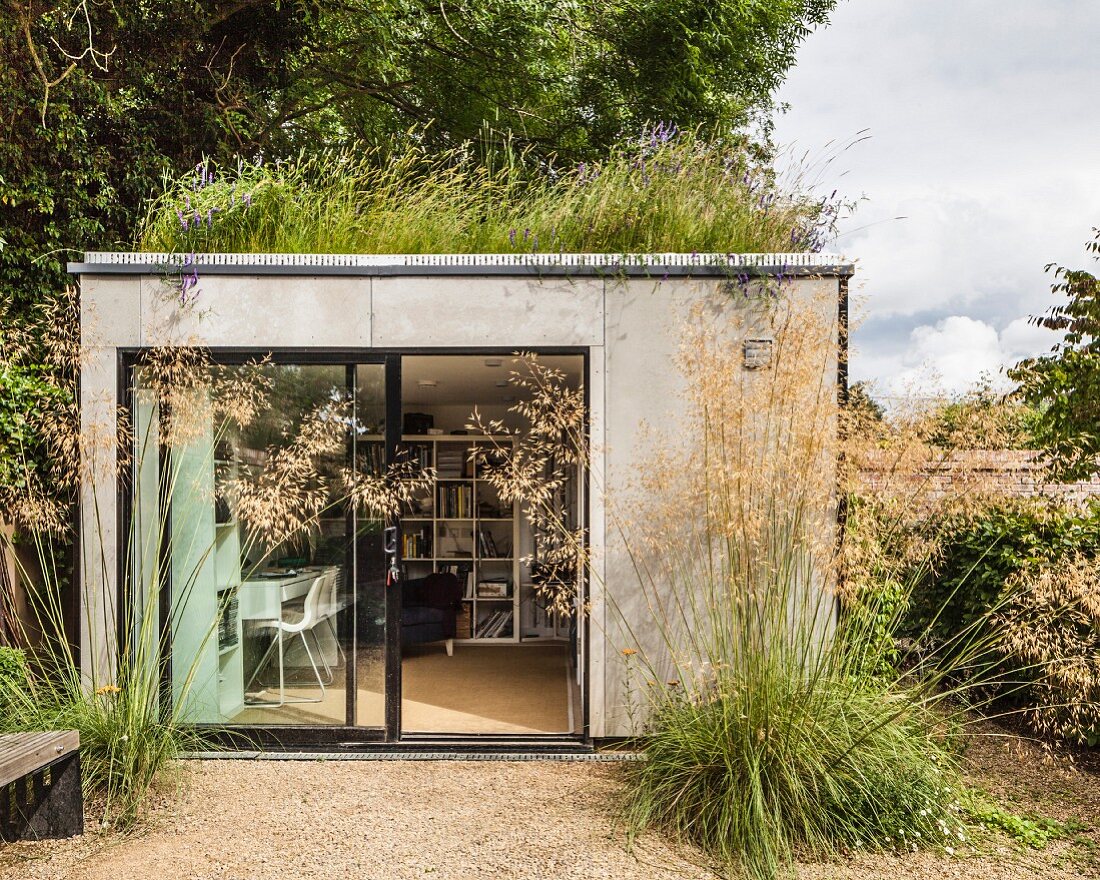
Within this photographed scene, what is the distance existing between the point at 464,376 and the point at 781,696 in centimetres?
425

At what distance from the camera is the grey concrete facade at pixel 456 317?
4605mm

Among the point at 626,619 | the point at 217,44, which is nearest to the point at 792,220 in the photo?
the point at 626,619

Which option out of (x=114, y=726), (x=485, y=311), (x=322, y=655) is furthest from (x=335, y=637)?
(x=485, y=311)

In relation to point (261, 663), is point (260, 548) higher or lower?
higher

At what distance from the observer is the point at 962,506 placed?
3611mm

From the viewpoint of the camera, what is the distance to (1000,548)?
4.84 metres

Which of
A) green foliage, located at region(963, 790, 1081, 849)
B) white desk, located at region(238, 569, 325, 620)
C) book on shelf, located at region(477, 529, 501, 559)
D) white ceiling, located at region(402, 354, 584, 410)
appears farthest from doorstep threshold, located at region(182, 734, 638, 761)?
book on shelf, located at region(477, 529, 501, 559)

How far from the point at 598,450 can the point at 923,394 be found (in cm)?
159

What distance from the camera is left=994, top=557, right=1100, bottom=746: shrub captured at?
3432mm

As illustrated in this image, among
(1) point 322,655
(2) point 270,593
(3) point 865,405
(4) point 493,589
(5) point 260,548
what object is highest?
(3) point 865,405

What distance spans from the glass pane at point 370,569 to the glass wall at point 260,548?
0.01 metres

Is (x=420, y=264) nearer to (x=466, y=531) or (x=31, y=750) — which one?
(x=31, y=750)

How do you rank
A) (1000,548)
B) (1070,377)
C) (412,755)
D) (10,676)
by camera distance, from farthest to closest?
1. (1070,377)
2. (1000,548)
3. (412,755)
4. (10,676)

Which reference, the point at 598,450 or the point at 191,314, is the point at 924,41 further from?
the point at 191,314
